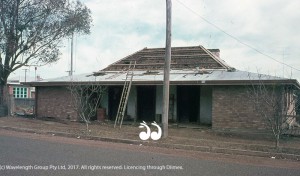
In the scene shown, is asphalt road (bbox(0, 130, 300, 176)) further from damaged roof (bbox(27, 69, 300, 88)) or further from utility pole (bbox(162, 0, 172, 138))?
damaged roof (bbox(27, 69, 300, 88))

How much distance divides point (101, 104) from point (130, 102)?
2142mm

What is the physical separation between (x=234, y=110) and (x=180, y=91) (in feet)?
15.8

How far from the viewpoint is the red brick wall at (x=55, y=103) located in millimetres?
22453

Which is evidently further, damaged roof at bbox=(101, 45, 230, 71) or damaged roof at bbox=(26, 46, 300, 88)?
damaged roof at bbox=(101, 45, 230, 71)

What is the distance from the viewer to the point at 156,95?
22484 mm

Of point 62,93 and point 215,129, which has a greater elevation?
point 62,93

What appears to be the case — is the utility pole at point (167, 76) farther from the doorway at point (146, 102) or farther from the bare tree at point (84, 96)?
the doorway at point (146, 102)

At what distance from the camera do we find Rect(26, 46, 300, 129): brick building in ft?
58.9

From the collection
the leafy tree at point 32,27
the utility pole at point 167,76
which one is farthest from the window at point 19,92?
the utility pole at point 167,76

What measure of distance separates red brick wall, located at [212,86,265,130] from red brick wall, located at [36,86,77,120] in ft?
29.2

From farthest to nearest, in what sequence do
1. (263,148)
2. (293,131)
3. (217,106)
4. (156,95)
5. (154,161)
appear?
(156,95) → (217,106) → (293,131) → (263,148) → (154,161)

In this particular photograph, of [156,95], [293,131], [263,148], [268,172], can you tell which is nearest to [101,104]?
[156,95]

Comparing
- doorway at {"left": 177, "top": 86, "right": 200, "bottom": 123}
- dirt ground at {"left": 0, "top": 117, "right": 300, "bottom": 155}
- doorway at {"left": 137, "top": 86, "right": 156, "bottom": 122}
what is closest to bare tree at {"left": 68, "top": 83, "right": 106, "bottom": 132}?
doorway at {"left": 137, "top": 86, "right": 156, "bottom": 122}

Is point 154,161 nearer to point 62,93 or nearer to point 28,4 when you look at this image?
point 62,93
